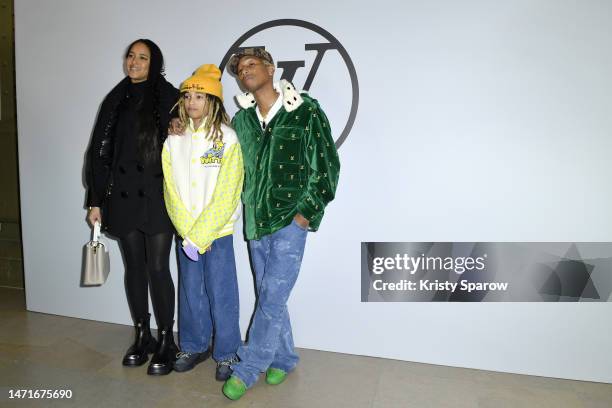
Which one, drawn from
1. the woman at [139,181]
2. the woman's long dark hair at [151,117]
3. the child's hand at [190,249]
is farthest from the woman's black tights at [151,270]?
the woman's long dark hair at [151,117]

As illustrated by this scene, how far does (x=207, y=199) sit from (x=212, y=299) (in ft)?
1.72

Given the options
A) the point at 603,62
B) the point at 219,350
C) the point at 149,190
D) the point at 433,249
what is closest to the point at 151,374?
the point at 219,350

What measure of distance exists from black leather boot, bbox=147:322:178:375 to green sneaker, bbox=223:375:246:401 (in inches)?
16.4

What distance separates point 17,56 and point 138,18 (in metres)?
1.03

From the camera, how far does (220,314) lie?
258cm

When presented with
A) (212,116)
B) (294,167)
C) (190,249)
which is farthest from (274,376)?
(212,116)

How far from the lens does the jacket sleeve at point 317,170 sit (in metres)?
2.35

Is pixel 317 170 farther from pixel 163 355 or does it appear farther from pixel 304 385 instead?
pixel 163 355

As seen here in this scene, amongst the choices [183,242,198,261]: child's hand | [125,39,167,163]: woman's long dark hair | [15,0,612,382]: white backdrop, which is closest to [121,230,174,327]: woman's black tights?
[183,242,198,261]: child's hand

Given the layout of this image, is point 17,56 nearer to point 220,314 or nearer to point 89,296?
point 89,296

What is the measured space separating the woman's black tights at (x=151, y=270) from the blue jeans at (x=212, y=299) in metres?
0.08

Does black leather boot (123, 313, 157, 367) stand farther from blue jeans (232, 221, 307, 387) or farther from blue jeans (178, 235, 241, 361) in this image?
blue jeans (232, 221, 307, 387)

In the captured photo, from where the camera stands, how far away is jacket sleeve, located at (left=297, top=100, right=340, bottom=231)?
2.35 m

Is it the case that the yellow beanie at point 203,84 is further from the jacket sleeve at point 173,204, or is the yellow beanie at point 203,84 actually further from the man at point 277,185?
the jacket sleeve at point 173,204
